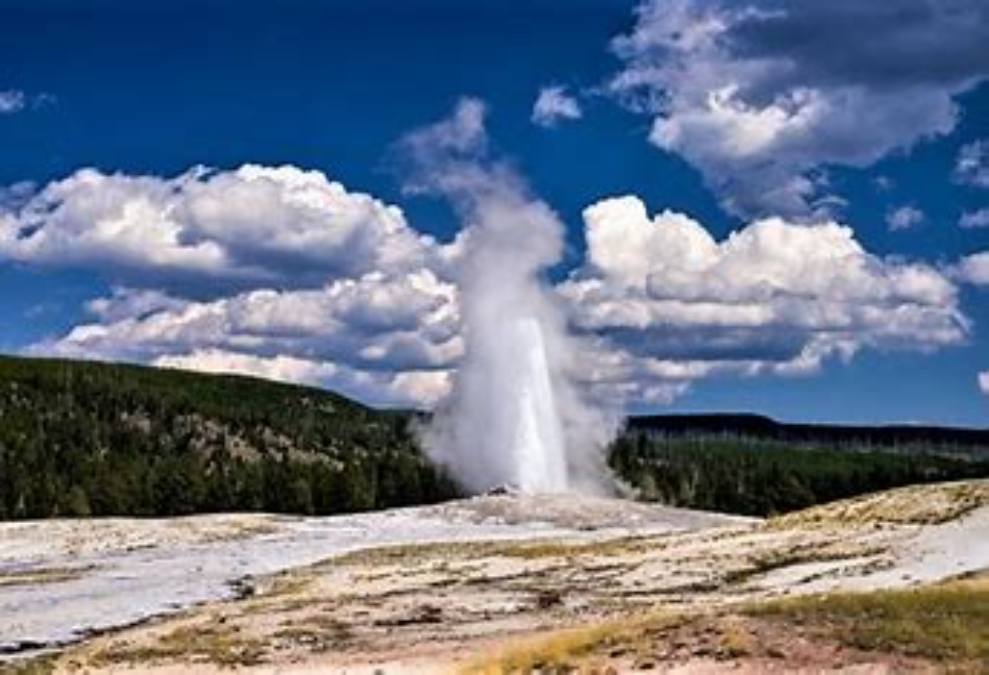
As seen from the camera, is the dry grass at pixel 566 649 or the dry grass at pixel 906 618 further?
the dry grass at pixel 566 649

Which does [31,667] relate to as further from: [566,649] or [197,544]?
[197,544]

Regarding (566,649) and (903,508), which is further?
(903,508)

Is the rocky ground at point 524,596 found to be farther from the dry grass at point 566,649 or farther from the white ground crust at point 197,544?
the white ground crust at point 197,544

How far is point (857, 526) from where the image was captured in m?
70.4

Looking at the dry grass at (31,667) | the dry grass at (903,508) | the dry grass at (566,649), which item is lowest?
the dry grass at (31,667)

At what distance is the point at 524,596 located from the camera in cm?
5581

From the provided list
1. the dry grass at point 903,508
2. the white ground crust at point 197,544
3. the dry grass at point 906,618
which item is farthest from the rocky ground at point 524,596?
the white ground crust at point 197,544

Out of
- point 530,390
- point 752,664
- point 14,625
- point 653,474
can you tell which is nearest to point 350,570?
point 14,625

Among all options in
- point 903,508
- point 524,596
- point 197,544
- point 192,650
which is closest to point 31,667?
point 192,650

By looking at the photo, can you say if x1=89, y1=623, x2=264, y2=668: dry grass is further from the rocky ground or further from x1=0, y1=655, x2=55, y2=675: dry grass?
x1=0, y1=655, x2=55, y2=675: dry grass

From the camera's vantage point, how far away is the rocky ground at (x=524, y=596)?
34.1 metres

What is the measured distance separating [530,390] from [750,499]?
48.6 meters

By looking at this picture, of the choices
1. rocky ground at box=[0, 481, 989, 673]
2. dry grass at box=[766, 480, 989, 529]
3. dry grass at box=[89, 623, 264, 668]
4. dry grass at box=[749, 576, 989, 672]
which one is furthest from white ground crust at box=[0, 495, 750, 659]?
dry grass at box=[749, 576, 989, 672]

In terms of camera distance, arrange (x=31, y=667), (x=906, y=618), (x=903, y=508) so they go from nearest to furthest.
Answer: (x=906, y=618)
(x=31, y=667)
(x=903, y=508)
